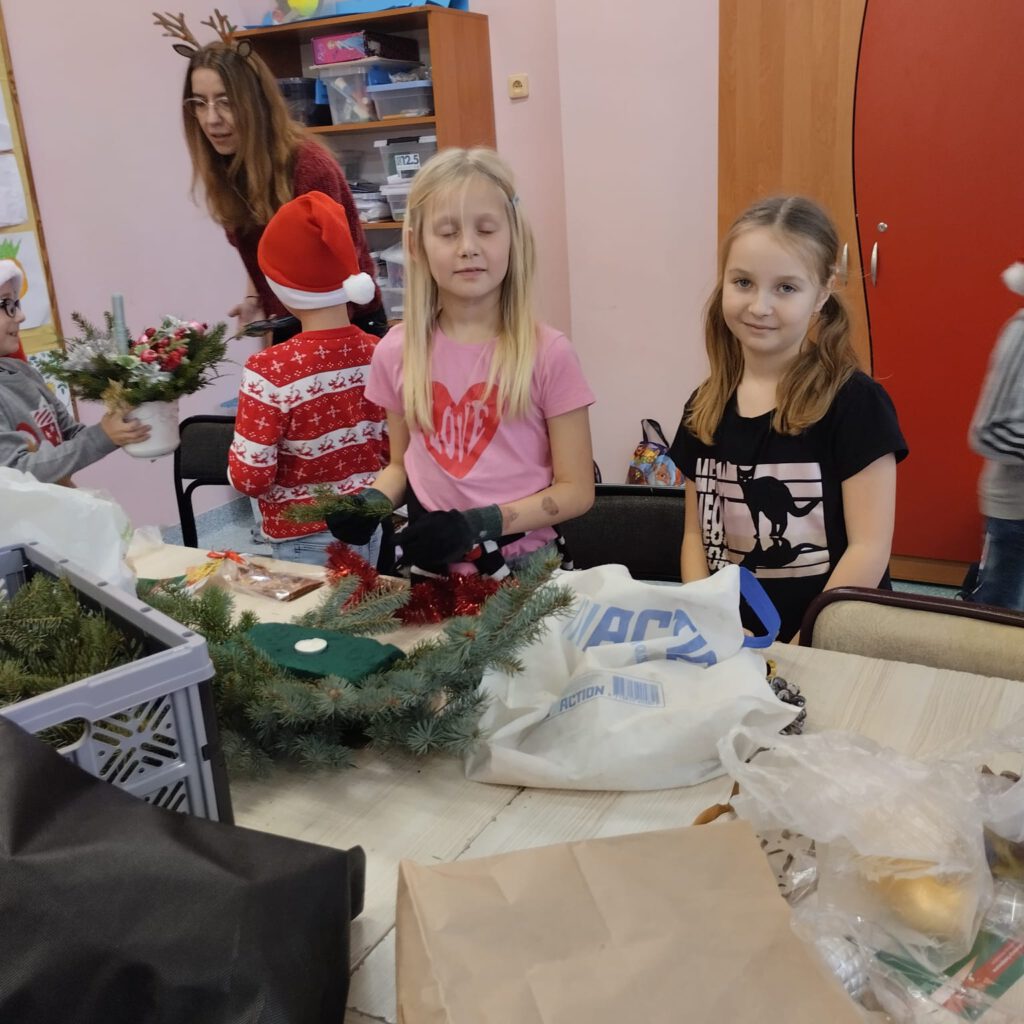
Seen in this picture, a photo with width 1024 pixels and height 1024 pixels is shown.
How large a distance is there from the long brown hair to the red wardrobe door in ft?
5.45

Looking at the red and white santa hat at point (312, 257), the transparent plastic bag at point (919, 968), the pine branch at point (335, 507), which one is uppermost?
the red and white santa hat at point (312, 257)

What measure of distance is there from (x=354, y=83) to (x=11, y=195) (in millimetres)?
1381

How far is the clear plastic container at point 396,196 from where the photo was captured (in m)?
4.04

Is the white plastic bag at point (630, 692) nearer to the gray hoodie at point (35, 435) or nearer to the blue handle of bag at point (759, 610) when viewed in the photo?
the blue handle of bag at point (759, 610)

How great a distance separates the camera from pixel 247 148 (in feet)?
8.91

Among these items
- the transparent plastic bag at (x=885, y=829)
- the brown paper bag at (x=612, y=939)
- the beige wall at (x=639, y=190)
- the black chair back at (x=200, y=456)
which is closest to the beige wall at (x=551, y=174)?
the beige wall at (x=639, y=190)

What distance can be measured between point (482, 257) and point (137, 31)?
3.09m

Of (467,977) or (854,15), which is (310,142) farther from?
(467,977)

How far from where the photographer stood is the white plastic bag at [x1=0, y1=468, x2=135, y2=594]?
49.1 inches

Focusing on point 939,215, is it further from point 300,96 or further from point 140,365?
point 300,96

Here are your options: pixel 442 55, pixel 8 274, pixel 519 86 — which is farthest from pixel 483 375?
pixel 519 86

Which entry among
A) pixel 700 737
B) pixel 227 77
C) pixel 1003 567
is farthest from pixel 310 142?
pixel 700 737

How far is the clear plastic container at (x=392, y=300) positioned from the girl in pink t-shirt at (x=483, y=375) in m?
2.44

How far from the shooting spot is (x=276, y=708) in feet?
3.20
